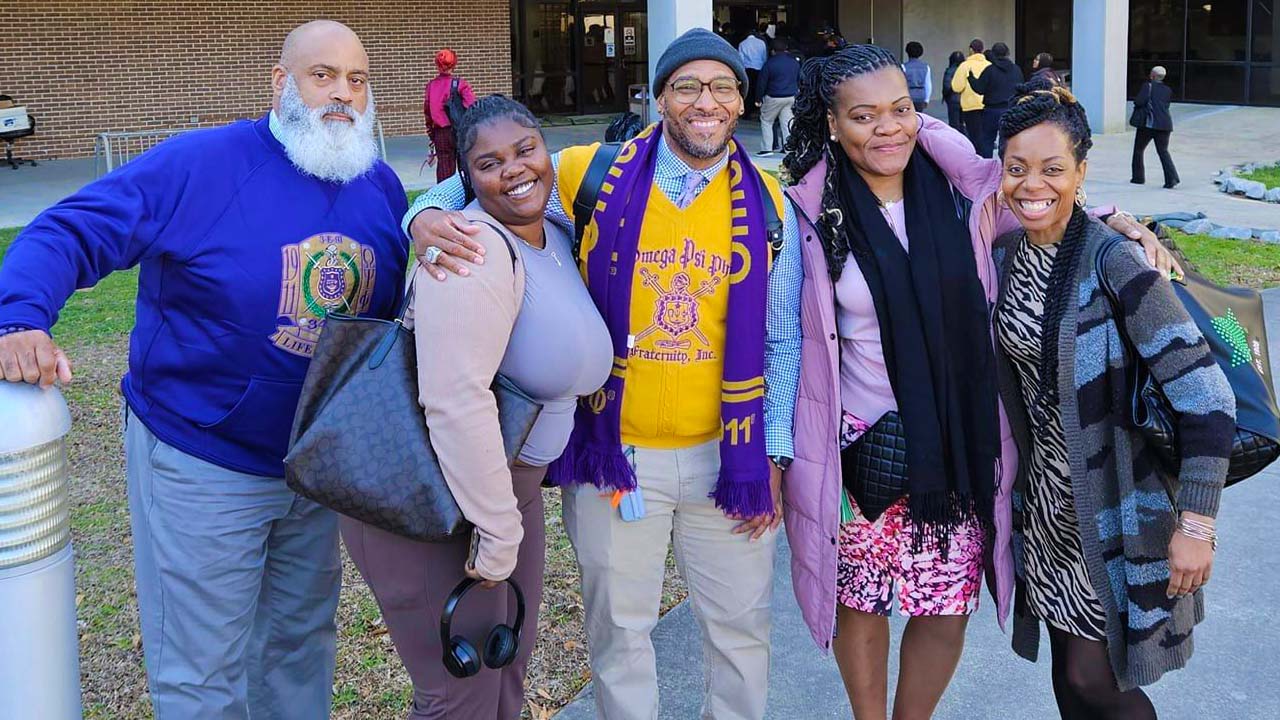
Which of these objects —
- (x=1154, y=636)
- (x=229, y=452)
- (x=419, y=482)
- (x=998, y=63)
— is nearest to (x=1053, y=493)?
(x=1154, y=636)

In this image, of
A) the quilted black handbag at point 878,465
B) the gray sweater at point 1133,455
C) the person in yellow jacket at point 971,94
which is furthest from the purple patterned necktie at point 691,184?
the person in yellow jacket at point 971,94

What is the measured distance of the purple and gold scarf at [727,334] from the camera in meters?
3.07

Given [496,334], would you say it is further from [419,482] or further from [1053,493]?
[1053,493]

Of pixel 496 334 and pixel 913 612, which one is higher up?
pixel 496 334

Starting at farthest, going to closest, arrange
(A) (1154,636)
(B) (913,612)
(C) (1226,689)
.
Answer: (C) (1226,689), (B) (913,612), (A) (1154,636)

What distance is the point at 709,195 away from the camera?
10.3 ft

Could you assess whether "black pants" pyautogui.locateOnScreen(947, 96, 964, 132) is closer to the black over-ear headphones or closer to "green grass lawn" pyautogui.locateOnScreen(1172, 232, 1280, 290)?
"green grass lawn" pyautogui.locateOnScreen(1172, 232, 1280, 290)

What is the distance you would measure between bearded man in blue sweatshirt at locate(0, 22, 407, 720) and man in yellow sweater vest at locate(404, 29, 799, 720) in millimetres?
259

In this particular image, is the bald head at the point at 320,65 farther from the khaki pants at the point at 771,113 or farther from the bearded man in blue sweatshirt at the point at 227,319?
the khaki pants at the point at 771,113

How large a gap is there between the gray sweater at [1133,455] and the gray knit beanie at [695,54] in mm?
993

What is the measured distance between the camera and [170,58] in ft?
64.4

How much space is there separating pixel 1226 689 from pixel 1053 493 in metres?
1.35

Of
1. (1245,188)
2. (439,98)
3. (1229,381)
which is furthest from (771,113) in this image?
(1229,381)

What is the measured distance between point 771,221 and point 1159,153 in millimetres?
14214
